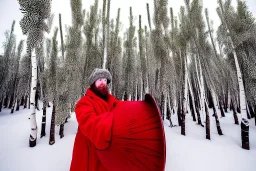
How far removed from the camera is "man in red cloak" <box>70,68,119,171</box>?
0.79m

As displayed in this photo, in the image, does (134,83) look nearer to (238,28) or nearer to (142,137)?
(238,28)

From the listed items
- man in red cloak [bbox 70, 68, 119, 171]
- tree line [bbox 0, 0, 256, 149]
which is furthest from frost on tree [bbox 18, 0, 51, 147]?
man in red cloak [bbox 70, 68, 119, 171]

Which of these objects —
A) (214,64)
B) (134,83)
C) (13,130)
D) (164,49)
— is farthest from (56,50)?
(214,64)

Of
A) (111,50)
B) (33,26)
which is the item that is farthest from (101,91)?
(111,50)

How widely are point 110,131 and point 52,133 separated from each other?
28.3 ft

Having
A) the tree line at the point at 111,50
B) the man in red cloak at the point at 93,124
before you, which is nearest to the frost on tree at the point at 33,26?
the tree line at the point at 111,50

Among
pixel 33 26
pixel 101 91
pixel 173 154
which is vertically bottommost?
pixel 173 154

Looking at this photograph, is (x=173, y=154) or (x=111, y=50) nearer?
(x=173, y=154)

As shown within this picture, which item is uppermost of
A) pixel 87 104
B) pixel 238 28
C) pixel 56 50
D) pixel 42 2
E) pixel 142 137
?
pixel 42 2

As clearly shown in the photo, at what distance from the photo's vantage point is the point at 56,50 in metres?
9.73

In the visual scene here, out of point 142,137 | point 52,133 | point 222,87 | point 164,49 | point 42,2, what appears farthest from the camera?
point 222,87

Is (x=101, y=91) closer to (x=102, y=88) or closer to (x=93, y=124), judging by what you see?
(x=102, y=88)

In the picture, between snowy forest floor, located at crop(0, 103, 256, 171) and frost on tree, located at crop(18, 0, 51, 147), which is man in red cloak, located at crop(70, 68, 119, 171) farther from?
frost on tree, located at crop(18, 0, 51, 147)

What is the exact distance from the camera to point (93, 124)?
875 mm
